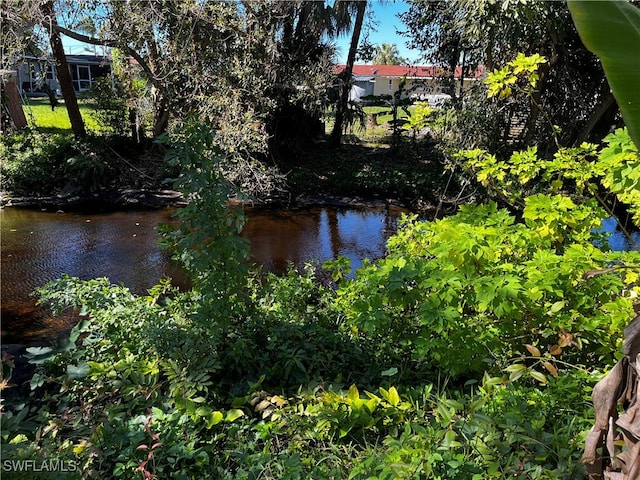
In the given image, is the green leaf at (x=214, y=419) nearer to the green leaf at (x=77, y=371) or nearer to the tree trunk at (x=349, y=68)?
the green leaf at (x=77, y=371)

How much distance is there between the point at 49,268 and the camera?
267 inches

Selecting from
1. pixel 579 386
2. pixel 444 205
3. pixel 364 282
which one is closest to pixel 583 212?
pixel 579 386

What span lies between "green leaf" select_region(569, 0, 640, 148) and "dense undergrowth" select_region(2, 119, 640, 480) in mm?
745

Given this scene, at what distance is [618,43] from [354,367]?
2.30 meters

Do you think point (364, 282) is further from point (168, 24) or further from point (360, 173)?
point (360, 173)

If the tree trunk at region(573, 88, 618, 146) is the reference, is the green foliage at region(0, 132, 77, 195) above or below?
below

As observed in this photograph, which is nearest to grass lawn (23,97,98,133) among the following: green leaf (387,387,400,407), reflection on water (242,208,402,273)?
reflection on water (242,208,402,273)

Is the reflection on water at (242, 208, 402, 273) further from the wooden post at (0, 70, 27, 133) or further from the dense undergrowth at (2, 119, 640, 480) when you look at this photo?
the wooden post at (0, 70, 27, 133)

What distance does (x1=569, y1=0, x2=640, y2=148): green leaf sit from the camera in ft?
5.19

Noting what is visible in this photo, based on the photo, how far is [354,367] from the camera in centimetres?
307

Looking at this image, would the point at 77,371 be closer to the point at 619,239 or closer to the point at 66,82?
the point at 619,239

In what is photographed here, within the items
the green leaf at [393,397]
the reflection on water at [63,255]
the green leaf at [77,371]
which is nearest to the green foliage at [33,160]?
the reflection on water at [63,255]

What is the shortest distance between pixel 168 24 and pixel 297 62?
3.49 meters

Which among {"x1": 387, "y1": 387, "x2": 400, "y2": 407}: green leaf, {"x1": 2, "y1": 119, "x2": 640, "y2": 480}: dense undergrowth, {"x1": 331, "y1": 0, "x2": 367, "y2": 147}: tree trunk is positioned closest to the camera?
{"x1": 2, "y1": 119, "x2": 640, "y2": 480}: dense undergrowth
